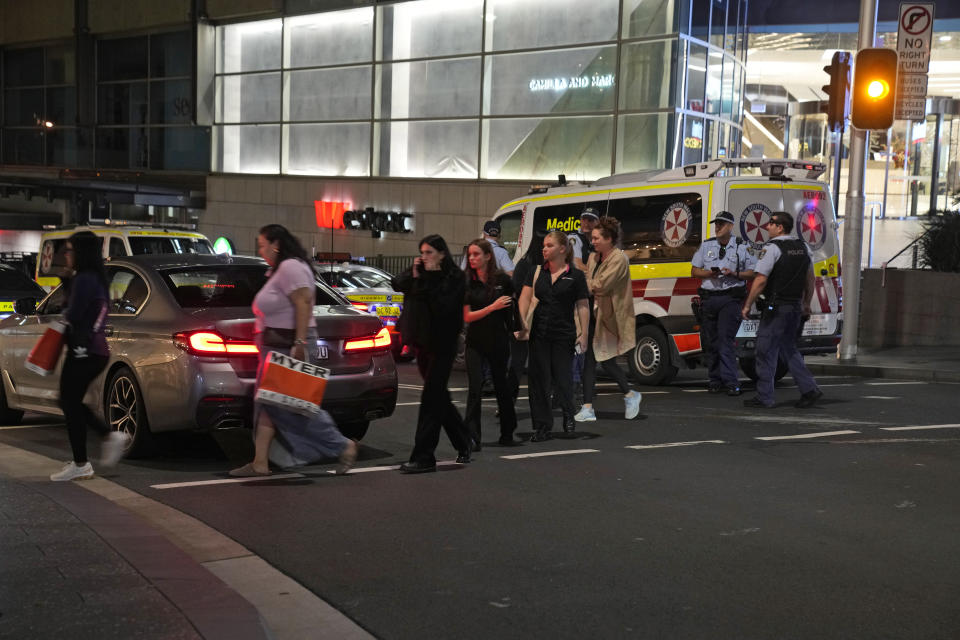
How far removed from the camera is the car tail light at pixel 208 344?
25.8 ft

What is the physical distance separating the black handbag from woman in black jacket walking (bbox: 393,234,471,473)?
82 centimetres

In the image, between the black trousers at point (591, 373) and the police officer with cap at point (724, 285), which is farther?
the police officer with cap at point (724, 285)

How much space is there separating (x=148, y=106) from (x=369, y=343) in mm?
35614

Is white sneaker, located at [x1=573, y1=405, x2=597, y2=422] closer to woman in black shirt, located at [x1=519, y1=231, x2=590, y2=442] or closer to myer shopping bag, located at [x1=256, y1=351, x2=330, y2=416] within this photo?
woman in black shirt, located at [x1=519, y1=231, x2=590, y2=442]

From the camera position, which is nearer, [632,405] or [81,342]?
[81,342]

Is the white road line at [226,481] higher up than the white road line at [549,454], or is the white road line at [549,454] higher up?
the white road line at [549,454]

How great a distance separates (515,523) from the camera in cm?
646

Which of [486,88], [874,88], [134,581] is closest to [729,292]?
[874,88]

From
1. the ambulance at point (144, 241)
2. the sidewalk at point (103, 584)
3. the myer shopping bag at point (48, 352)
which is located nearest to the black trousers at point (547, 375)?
the myer shopping bag at point (48, 352)

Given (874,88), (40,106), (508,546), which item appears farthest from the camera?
(40,106)

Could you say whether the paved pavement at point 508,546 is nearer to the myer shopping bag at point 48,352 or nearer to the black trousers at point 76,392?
the black trousers at point 76,392

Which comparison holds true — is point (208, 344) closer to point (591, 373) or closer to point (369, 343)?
point (369, 343)

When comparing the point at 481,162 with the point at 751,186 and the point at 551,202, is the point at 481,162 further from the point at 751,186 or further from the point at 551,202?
the point at 751,186

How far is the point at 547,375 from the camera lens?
9.37 m
